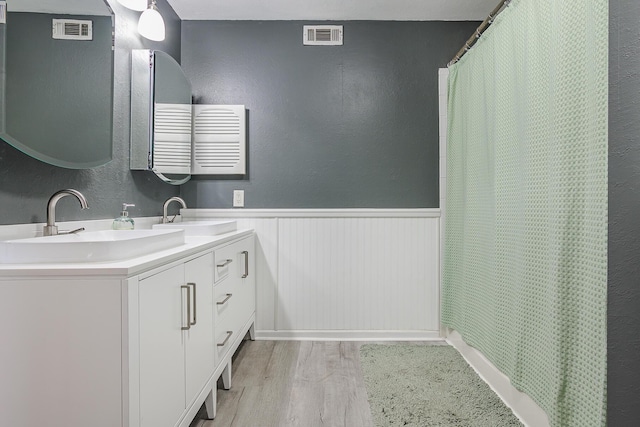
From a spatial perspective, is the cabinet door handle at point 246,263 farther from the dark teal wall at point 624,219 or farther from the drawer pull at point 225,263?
the dark teal wall at point 624,219

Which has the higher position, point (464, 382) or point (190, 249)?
point (190, 249)

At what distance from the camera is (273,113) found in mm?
2625

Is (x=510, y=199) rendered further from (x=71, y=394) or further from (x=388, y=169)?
(x=71, y=394)

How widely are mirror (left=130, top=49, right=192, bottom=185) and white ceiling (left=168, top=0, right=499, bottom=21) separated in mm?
479

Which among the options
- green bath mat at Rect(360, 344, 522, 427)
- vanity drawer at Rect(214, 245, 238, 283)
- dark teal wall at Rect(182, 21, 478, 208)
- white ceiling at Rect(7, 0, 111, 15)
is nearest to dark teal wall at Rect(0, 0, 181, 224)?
white ceiling at Rect(7, 0, 111, 15)

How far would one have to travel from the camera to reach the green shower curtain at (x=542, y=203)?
42.8 inches

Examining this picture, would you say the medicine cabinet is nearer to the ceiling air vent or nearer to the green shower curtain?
the ceiling air vent

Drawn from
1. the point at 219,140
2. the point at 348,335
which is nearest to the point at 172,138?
the point at 219,140

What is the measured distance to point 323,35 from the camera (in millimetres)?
2617

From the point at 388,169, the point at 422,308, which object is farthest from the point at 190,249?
the point at 422,308

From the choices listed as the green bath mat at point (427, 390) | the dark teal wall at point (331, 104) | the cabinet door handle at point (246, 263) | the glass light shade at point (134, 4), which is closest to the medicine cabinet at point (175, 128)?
the dark teal wall at point (331, 104)

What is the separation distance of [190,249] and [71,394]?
0.54 m

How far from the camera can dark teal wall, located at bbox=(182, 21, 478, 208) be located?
2615mm

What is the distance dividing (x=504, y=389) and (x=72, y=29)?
2.36 m
